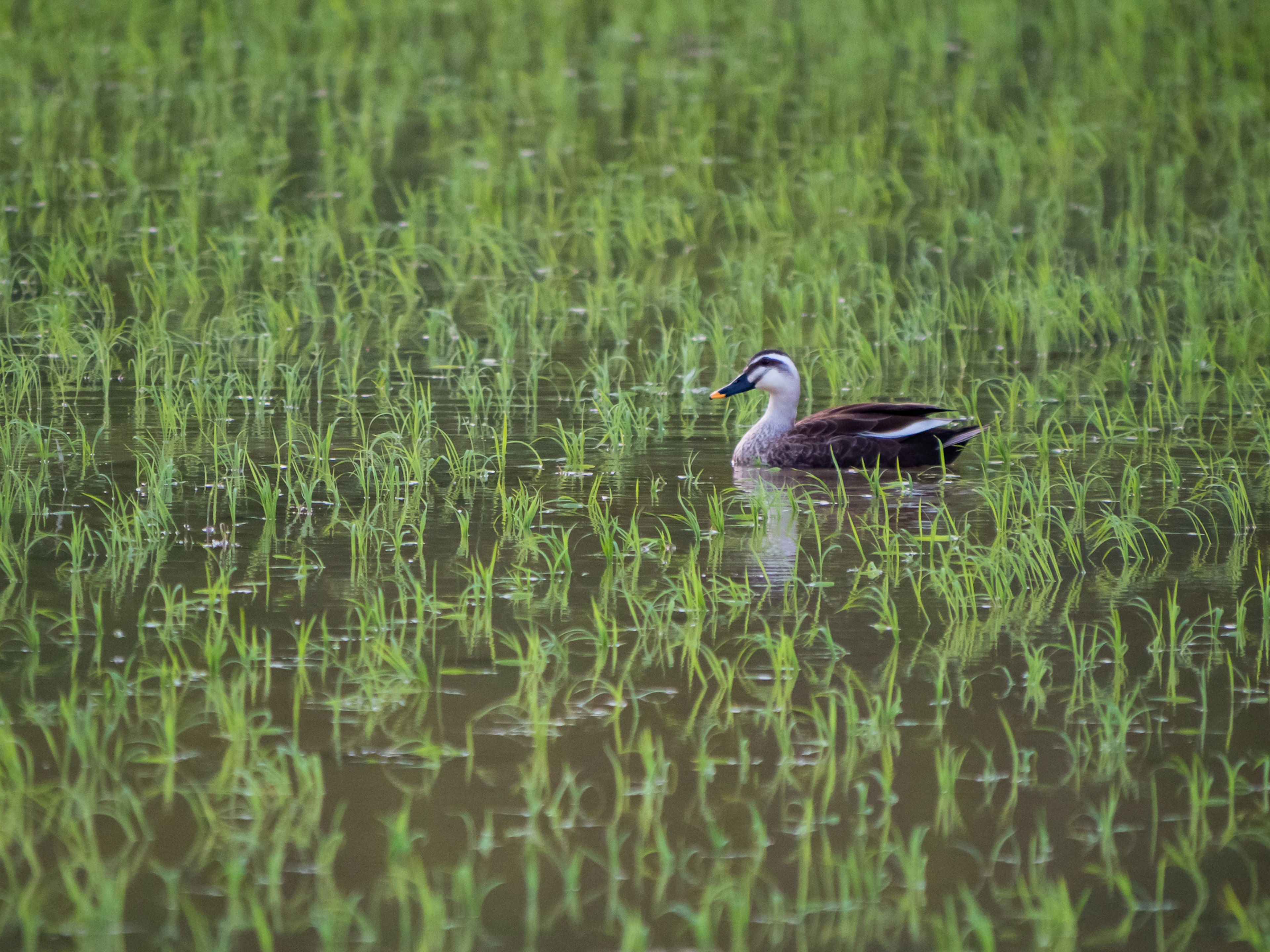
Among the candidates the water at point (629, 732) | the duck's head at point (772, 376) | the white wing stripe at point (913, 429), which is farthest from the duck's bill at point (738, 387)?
the water at point (629, 732)

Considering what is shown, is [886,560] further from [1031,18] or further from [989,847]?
[1031,18]

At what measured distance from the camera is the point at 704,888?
12.8ft

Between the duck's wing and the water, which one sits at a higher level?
the duck's wing

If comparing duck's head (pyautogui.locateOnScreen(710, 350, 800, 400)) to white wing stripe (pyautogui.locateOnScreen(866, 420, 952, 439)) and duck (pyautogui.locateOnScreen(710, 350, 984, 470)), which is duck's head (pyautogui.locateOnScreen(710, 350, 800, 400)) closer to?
duck (pyautogui.locateOnScreen(710, 350, 984, 470))

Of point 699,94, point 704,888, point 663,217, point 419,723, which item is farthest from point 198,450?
point 699,94

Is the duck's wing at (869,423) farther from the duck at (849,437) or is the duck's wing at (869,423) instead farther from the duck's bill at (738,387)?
the duck's bill at (738,387)

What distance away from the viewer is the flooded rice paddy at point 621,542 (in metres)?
3.98

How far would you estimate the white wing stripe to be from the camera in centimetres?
735

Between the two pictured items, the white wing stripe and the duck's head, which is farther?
the duck's head

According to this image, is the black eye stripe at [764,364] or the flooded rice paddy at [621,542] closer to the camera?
the flooded rice paddy at [621,542]

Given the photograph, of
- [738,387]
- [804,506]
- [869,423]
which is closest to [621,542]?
[804,506]

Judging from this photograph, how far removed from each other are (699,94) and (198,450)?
386 inches

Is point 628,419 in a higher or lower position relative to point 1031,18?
lower

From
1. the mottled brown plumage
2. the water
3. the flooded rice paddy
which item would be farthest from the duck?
the water
